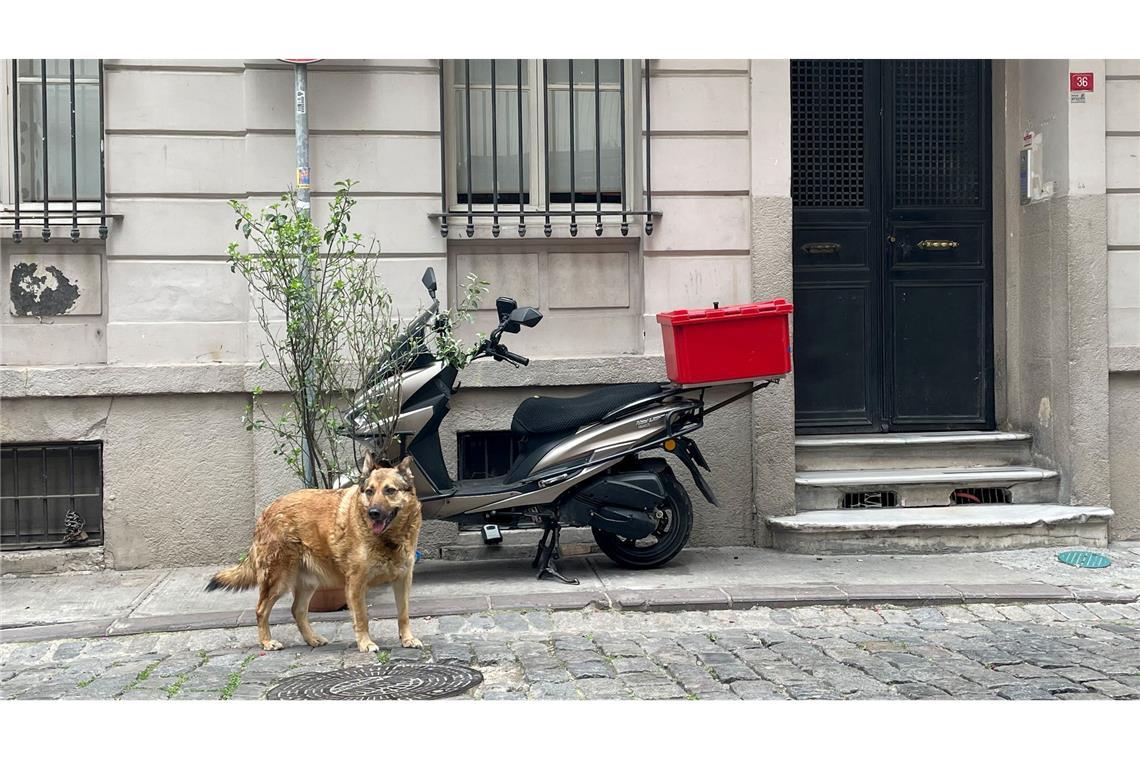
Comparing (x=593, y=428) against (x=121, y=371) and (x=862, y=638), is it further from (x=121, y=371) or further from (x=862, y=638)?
(x=121, y=371)

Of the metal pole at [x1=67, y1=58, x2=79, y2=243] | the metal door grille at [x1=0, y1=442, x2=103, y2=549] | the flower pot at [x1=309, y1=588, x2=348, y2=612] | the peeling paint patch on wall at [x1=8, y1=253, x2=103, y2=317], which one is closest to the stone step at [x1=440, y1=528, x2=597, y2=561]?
the flower pot at [x1=309, y1=588, x2=348, y2=612]

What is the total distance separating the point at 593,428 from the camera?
7.75 meters

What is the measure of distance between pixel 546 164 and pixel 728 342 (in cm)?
231

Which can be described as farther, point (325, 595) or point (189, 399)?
point (189, 399)

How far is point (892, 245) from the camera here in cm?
979

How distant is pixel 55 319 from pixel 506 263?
3143mm

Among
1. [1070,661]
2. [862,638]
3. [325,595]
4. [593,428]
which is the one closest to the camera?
[1070,661]

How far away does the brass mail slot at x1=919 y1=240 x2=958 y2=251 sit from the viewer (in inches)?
387

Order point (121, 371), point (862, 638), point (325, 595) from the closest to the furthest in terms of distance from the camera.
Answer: point (862, 638), point (325, 595), point (121, 371)

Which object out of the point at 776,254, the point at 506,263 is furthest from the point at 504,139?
the point at 776,254

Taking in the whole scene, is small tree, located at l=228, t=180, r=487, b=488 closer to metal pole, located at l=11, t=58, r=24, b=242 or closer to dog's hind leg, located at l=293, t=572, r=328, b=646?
dog's hind leg, located at l=293, t=572, r=328, b=646

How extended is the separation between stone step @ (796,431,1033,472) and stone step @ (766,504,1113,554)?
2.47ft

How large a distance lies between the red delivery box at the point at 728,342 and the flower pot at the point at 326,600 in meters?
2.43

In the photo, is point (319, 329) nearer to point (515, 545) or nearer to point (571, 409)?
point (571, 409)
